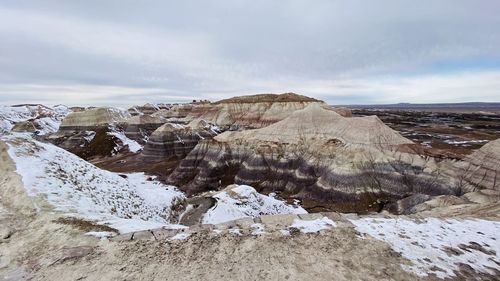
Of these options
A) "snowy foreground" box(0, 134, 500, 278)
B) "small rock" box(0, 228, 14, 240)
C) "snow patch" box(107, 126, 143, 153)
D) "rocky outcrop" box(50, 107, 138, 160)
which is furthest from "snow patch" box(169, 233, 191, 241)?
"rocky outcrop" box(50, 107, 138, 160)

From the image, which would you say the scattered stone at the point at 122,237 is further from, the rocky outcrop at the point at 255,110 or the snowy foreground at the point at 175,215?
the rocky outcrop at the point at 255,110

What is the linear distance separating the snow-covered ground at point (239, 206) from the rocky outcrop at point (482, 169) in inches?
595

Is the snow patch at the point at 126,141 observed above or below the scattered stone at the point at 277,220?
below

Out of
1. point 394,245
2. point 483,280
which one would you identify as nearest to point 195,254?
point 394,245

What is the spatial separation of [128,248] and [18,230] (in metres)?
3.41

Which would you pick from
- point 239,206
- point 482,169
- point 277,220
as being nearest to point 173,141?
point 239,206

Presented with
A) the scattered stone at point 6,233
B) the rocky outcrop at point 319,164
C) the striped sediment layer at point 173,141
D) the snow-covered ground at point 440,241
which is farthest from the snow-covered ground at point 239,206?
the striped sediment layer at point 173,141

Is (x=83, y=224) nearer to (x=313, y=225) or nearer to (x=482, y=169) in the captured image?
(x=313, y=225)

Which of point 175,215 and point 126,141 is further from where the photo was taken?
point 126,141

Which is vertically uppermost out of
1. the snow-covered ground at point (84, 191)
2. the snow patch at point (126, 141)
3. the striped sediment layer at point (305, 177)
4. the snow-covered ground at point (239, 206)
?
the snow-covered ground at point (84, 191)

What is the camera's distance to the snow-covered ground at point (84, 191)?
9.30 meters

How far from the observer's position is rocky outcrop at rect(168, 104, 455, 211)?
1049 inches

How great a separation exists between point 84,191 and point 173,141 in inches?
1653

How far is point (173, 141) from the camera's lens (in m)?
53.0
